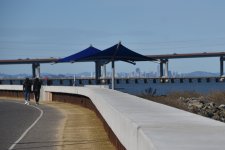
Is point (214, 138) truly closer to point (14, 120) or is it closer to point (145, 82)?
point (14, 120)

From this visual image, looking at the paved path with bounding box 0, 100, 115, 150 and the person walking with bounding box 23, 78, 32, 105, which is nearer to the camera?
the paved path with bounding box 0, 100, 115, 150

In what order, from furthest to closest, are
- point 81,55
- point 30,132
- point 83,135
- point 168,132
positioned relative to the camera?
point 81,55 → point 30,132 → point 83,135 → point 168,132

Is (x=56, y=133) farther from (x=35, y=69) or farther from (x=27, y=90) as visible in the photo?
(x=35, y=69)

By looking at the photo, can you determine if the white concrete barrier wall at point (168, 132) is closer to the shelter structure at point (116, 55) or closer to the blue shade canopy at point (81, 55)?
the shelter structure at point (116, 55)

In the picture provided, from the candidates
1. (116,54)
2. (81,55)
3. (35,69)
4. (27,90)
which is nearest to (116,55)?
(116,54)

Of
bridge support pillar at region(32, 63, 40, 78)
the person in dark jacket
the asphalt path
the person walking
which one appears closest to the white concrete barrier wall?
the asphalt path

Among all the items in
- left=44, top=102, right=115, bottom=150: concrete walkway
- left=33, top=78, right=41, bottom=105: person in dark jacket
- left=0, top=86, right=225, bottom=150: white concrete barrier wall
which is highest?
left=33, top=78, right=41, bottom=105: person in dark jacket

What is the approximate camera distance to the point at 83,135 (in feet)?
52.1

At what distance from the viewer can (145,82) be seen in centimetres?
17312

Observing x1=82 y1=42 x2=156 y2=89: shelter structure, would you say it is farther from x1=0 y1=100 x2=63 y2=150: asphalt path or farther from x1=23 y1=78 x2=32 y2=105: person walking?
x1=0 y1=100 x2=63 y2=150: asphalt path

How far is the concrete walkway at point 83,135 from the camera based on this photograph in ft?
44.3

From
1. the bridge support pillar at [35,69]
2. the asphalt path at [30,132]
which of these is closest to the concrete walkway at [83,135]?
the asphalt path at [30,132]

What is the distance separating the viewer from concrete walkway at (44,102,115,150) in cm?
1352

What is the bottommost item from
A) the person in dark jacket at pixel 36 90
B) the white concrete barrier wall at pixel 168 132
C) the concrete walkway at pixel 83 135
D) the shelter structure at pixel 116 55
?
the concrete walkway at pixel 83 135
